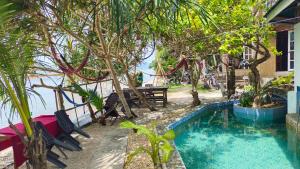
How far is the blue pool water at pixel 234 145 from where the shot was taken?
6.80m

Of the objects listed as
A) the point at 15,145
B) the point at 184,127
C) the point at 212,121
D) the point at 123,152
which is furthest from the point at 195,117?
the point at 15,145

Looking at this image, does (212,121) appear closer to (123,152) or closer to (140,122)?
(140,122)

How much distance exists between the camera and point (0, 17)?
271 cm

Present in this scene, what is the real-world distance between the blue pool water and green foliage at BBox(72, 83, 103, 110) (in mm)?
2780

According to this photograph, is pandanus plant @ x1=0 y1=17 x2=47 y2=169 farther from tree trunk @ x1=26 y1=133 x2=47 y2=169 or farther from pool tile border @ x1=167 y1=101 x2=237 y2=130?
pool tile border @ x1=167 y1=101 x2=237 y2=130

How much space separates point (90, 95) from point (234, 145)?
16.0ft

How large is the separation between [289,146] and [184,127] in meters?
3.58

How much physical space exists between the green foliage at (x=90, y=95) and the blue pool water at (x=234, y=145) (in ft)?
9.12

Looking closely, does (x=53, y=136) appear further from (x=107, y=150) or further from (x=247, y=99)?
(x=247, y=99)

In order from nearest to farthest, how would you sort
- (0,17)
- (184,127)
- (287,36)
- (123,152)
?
1. (0,17)
2. (123,152)
3. (184,127)
4. (287,36)

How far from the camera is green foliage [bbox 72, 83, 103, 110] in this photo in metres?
9.74

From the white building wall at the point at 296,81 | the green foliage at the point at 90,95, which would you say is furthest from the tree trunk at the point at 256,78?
the green foliage at the point at 90,95

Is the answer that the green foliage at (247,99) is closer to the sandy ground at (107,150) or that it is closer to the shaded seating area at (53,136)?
the sandy ground at (107,150)

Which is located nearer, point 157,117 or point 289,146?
point 289,146
